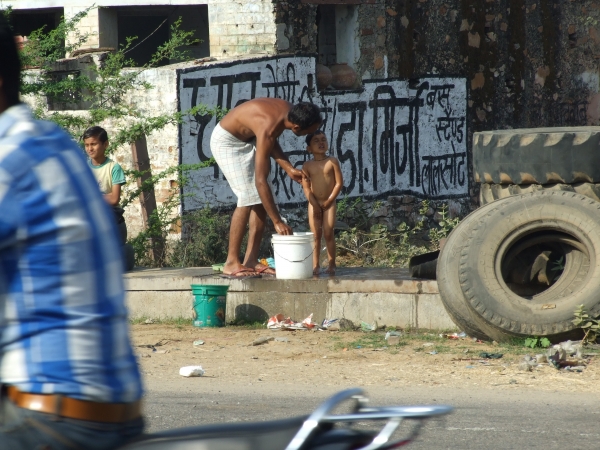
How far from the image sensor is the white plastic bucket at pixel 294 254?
8250 mm

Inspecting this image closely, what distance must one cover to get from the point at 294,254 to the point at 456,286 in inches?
66.9

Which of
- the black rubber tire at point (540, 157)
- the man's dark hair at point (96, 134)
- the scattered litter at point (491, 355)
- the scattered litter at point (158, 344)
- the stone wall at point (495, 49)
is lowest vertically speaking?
the scattered litter at point (158, 344)

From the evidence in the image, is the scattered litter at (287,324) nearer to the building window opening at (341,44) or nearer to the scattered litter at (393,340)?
the scattered litter at (393,340)

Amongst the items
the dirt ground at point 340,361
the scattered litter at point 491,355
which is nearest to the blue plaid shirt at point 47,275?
the dirt ground at point 340,361

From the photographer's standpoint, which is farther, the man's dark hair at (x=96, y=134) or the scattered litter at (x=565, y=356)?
the man's dark hair at (x=96, y=134)

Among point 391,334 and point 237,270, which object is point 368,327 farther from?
point 237,270

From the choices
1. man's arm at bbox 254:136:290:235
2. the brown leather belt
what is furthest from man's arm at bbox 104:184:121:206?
the brown leather belt

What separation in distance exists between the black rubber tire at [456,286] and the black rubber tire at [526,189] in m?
0.66

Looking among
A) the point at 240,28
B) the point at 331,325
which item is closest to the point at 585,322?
the point at 331,325

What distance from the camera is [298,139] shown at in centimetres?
1328

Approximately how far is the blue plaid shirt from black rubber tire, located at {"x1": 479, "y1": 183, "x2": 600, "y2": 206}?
600cm

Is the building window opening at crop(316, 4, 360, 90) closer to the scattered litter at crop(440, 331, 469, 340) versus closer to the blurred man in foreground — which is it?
the scattered litter at crop(440, 331, 469, 340)

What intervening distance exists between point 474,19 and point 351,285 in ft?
28.6

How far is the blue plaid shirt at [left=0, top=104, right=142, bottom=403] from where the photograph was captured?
1947 millimetres
